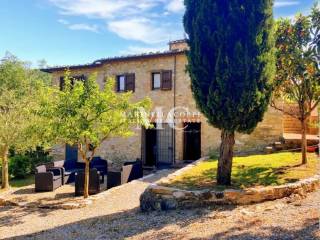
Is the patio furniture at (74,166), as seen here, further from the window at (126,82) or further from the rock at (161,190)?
the rock at (161,190)

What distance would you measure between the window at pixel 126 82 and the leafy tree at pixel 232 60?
11.0 metres

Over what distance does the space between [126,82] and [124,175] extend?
803cm

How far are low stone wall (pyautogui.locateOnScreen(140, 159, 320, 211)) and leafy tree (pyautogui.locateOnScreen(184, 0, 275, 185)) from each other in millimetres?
1056

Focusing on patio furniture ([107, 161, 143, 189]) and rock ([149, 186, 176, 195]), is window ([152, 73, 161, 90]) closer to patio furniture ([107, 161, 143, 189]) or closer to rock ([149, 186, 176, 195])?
patio furniture ([107, 161, 143, 189])

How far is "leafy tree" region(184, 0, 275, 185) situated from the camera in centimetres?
897

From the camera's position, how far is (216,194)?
27.9 feet

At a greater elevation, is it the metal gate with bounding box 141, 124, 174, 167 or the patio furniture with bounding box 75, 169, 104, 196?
the metal gate with bounding box 141, 124, 174, 167

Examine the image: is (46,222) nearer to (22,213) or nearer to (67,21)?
(22,213)

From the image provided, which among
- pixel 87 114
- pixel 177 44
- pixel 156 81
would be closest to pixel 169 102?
pixel 156 81

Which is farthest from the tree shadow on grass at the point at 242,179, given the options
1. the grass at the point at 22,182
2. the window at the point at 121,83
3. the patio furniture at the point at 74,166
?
the grass at the point at 22,182

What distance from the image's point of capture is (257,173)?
10.9 meters

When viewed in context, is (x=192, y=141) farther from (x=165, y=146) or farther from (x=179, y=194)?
(x=179, y=194)

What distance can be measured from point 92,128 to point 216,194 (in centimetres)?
525

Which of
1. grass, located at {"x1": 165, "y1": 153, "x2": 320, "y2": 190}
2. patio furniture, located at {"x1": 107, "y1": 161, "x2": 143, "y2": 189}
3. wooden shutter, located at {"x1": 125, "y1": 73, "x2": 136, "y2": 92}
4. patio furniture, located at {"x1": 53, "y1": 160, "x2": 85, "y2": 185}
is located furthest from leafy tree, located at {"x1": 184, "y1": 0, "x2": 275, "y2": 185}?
wooden shutter, located at {"x1": 125, "y1": 73, "x2": 136, "y2": 92}
